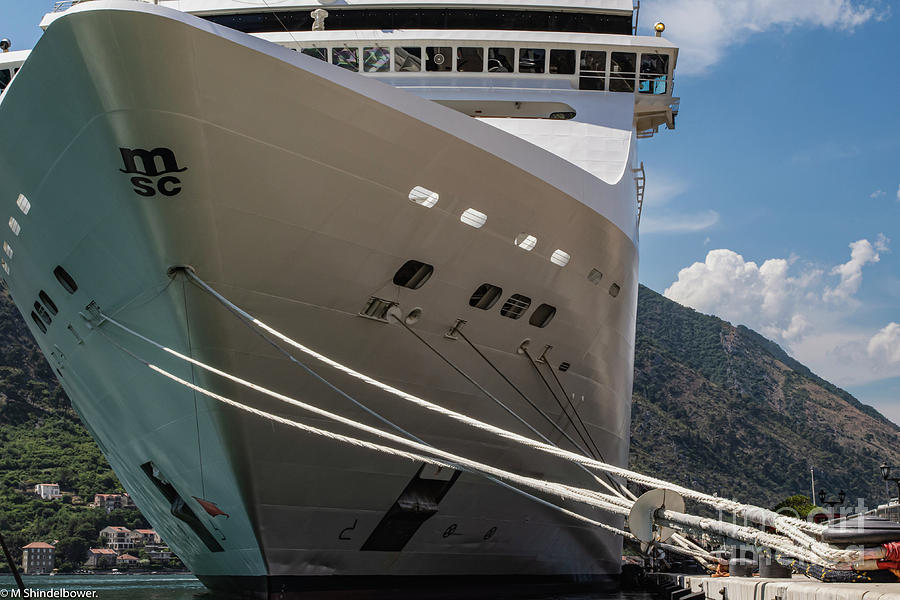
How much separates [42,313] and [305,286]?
432 cm

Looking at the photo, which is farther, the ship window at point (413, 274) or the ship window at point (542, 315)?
the ship window at point (542, 315)

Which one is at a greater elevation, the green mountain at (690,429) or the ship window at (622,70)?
the green mountain at (690,429)

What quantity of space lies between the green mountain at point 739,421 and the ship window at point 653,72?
7529cm

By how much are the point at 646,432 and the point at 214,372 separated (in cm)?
10090

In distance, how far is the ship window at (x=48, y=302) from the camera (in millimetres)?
10275

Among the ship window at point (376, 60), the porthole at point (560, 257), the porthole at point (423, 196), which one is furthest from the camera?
the ship window at point (376, 60)

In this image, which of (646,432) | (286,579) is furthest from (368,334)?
(646,432)

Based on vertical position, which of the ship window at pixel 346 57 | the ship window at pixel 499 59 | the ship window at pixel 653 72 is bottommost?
the ship window at pixel 346 57

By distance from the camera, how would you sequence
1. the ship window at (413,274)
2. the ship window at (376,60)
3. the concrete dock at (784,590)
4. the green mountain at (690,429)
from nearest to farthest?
1. the concrete dock at (784,590)
2. the ship window at (413,274)
3. the ship window at (376,60)
4. the green mountain at (690,429)

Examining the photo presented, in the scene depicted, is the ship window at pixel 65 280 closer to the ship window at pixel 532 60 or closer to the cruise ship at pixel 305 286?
the cruise ship at pixel 305 286

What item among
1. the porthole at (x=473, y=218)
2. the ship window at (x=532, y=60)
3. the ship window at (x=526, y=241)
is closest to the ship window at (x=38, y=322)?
the porthole at (x=473, y=218)

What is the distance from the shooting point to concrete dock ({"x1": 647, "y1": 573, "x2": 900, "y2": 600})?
222 inches

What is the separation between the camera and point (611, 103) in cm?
1395

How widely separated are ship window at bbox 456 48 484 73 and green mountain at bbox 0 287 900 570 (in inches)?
2043
